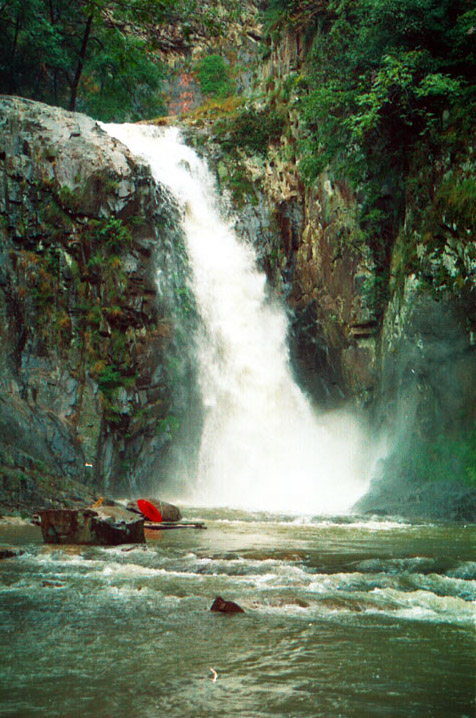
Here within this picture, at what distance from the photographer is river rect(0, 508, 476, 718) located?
3.84 metres

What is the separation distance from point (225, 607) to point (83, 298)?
14.6 m

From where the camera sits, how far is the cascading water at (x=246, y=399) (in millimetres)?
20328

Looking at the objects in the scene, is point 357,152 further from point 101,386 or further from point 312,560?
point 312,560

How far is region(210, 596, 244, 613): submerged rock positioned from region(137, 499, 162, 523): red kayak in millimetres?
7467

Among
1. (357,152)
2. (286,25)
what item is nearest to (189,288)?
(357,152)

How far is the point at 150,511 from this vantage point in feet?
44.0

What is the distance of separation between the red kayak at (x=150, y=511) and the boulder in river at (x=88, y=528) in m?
3.18

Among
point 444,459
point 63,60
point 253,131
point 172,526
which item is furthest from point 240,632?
point 63,60

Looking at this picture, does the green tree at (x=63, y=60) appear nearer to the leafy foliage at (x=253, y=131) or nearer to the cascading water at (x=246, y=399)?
the leafy foliage at (x=253, y=131)

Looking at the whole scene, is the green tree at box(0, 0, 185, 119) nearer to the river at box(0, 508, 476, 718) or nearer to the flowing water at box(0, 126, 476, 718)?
the flowing water at box(0, 126, 476, 718)

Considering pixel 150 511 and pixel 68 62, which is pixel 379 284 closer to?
pixel 150 511

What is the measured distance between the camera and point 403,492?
16.0 meters

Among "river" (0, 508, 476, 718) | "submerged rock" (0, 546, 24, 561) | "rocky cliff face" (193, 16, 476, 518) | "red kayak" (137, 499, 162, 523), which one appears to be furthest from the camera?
"rocky cliff face" (193, 16, 476, 518)

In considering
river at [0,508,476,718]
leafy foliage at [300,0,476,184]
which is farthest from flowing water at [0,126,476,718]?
leafy foliage at [300,0,476,184]
